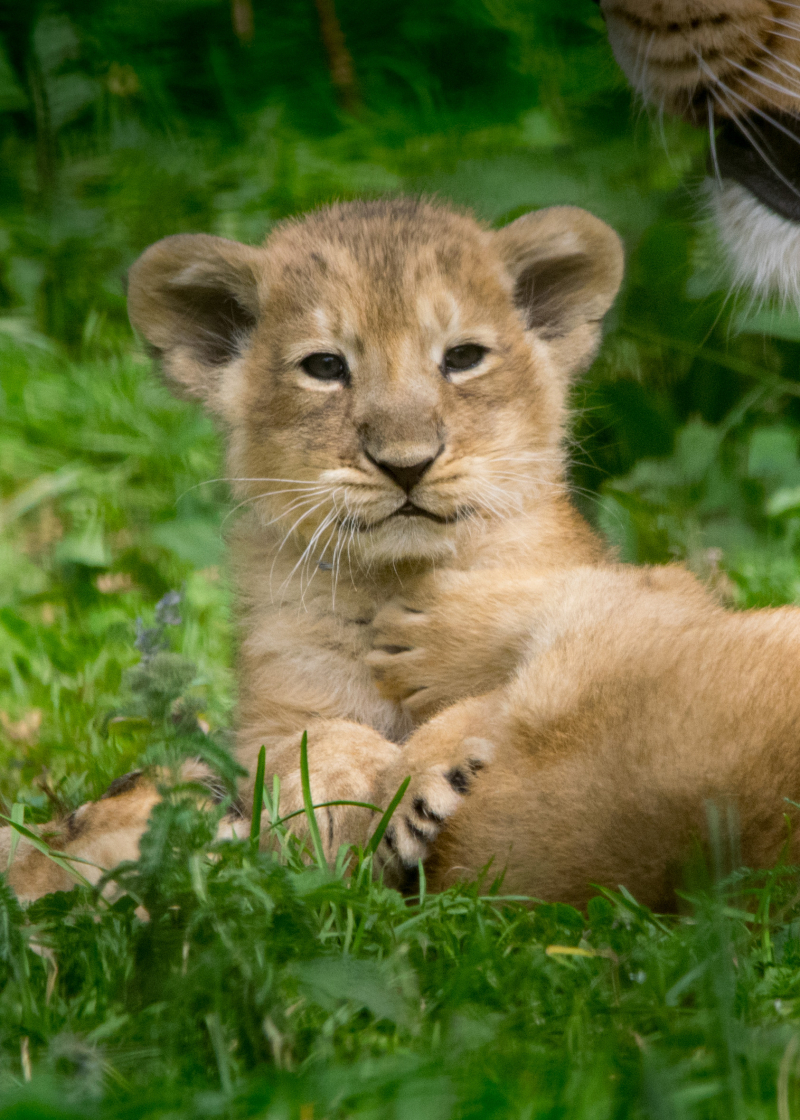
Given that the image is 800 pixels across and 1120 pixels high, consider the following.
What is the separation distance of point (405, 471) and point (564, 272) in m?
0.85

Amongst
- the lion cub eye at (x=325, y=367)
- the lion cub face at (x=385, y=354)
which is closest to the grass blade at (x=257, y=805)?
the lion cub face at (x=385, y=354)

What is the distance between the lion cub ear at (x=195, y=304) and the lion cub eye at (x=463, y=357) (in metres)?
0.52

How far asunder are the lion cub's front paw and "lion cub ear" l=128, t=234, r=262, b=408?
46.8 inches

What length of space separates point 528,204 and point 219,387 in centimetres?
150

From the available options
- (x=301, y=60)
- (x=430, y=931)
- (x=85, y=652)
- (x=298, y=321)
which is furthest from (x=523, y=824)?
(x=301, y=60)

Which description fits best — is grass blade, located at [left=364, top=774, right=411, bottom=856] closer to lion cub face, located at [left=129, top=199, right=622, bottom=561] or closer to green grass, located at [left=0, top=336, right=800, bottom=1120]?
green grass, located at [left=0, top=336, right=800, bottom=1120]

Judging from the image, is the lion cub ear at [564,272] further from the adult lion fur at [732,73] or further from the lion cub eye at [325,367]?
the lion cub eye at [325,367]

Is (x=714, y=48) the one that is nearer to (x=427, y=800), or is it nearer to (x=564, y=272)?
(x=564, y=272)

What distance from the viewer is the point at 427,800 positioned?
2.17 meters

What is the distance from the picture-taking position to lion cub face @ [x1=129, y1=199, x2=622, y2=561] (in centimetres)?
259

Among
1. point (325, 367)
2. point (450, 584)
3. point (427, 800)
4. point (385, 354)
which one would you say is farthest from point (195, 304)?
point (427, 800)

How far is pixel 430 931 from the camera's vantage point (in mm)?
1904

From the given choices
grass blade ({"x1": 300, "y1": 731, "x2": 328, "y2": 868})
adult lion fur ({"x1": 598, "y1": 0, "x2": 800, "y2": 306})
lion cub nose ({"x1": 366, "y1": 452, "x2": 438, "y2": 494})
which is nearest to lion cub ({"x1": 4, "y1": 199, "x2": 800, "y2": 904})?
lion cub nose ({"x1": 366, "y1": 452, "x2": 438, "y2": 494})

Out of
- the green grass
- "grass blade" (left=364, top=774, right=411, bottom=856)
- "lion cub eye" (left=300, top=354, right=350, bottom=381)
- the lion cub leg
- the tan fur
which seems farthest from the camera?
the tan fur
